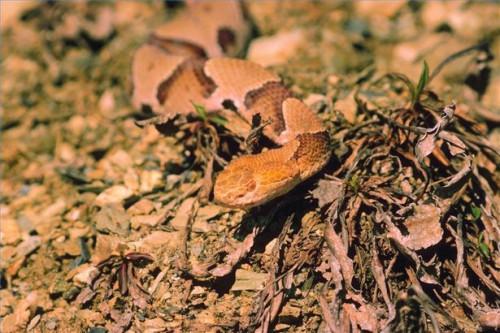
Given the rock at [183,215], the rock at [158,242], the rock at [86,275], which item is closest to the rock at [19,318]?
the rock at [86,275]

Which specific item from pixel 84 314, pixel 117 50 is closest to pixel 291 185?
pixel 84 314

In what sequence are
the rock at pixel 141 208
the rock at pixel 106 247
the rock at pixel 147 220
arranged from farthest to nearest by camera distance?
the rock at pixel 141 208
the rock at pixel 147 220
the rock at pixel 106 247

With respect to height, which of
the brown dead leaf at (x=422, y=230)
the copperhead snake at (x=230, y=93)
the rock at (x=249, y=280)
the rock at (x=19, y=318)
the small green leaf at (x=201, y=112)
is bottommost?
the rock at (x=19, y=318)

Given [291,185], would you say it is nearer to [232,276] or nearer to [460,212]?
[232,276]

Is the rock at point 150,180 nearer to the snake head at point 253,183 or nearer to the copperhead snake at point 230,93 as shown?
the copperhead snake at point 230,93

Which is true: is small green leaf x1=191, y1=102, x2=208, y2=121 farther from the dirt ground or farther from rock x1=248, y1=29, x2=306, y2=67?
rock x1=248, y1=29, x2=306, y2=67

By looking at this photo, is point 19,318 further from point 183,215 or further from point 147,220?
point 183,215

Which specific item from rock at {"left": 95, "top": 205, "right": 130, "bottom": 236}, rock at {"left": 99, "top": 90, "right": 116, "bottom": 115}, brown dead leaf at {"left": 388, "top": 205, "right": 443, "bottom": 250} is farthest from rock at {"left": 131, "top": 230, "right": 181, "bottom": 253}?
rock at {"left": 99, "top": 90, "right": 116, "bottom": 115}
